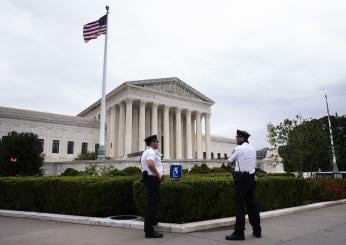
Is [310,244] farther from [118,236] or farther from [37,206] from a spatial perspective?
[37,206]

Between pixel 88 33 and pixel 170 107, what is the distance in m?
33.5

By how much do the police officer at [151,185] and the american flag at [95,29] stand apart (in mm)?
22628

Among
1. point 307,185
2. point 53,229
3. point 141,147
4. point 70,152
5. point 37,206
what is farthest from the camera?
point 70,152

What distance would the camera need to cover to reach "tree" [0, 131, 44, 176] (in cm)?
2944

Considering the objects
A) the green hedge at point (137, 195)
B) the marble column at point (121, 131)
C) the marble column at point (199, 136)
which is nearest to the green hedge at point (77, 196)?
the green hedge at point (137, 195)

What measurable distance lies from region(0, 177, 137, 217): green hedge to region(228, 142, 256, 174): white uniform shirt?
4202 millimetres

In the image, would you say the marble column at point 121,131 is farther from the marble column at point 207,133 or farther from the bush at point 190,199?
the bush at point 190,199

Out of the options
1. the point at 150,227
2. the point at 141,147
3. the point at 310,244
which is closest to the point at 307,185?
the point at 310,244

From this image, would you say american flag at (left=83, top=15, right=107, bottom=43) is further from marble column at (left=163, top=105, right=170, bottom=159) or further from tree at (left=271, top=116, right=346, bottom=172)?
marble column at (left=163, top=105, right=170, bottom=159)

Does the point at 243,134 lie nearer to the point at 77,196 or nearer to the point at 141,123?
the point at 77,196

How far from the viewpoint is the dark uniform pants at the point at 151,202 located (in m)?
7.11

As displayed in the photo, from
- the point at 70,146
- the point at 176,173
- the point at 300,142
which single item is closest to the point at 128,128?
the point at 70,146

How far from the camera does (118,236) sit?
24.1ft

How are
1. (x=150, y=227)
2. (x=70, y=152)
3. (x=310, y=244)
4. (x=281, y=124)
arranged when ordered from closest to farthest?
(x=310, y=244) → (x=150, y=227) → (x=281, y=124) → (x=70, y=152)
